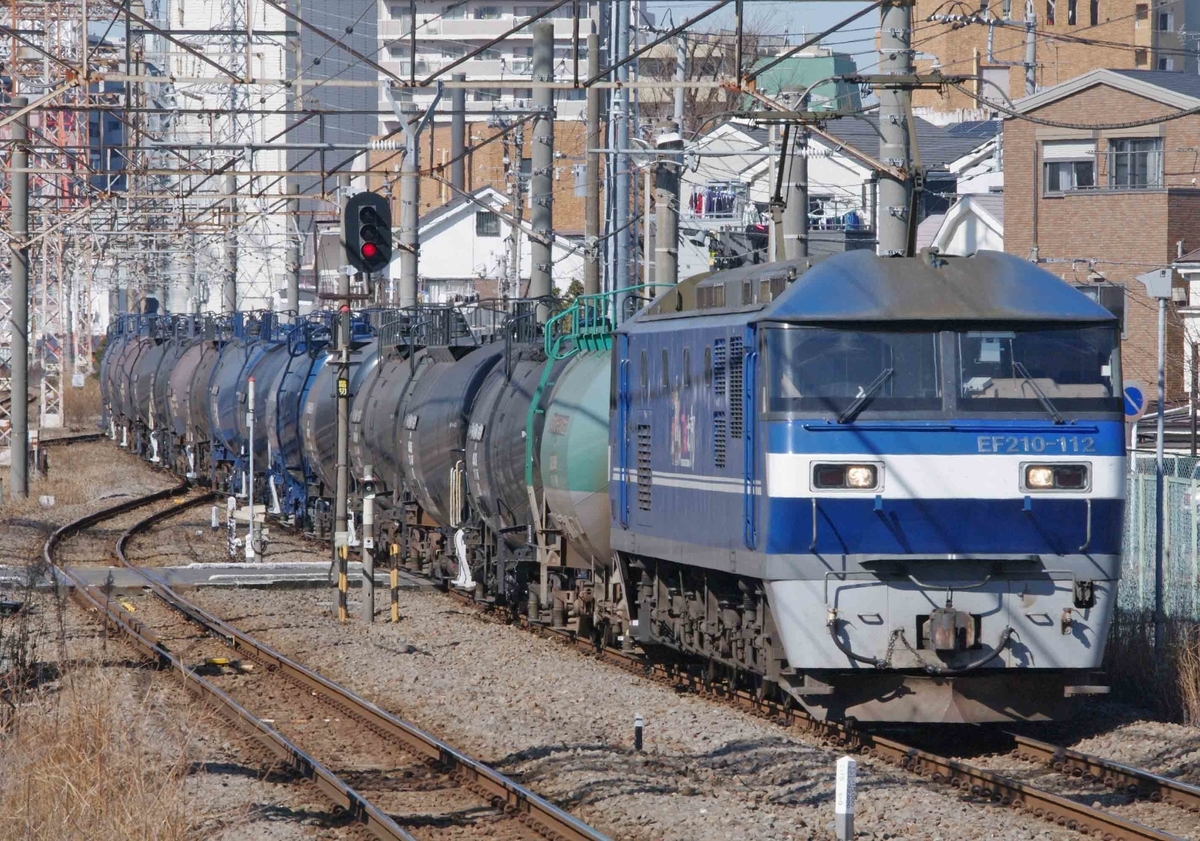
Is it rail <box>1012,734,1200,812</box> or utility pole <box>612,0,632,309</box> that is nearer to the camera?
rail <box>1012,734,1200,812</box>

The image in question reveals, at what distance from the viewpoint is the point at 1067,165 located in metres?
38.3

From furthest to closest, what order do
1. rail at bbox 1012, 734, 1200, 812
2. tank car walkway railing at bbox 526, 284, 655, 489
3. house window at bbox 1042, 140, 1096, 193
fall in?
house window at bbox 1042, 140, 1096, 193 → tank car walkway railing at bbox 526, 284, 655, 489 → rail at bbox 1012, 734, 1200, 812

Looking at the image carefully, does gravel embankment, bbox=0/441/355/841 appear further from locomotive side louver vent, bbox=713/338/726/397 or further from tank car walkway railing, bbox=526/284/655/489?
tank car walkway railing, bbox=526/284/655/489

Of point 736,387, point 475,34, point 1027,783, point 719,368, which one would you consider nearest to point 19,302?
point 719,368

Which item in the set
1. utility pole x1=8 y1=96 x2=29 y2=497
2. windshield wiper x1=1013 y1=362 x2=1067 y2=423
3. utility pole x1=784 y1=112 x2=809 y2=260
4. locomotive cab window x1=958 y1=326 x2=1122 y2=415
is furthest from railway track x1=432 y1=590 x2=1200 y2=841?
utility pole x1=8 y1=96 x2=29 y2=497

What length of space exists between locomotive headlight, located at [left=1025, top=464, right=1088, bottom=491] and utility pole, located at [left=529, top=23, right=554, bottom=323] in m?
13.7

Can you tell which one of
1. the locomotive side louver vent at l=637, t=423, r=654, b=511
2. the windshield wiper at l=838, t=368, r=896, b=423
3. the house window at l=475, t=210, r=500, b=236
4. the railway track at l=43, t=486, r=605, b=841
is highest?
the house window at l=475, t=210, r=500, b=236

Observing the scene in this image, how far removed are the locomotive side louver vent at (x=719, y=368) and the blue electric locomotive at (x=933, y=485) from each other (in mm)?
598

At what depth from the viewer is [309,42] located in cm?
10062

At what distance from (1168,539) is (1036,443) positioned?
6480 millimetres

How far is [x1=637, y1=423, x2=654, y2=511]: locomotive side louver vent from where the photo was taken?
47.6 ft

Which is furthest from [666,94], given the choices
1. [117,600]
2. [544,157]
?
[117,600]

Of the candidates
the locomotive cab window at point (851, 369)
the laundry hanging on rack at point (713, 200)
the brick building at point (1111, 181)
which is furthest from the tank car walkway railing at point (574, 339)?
the laundry hanging on rack at point (713, 200)

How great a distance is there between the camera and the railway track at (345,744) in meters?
10.3
